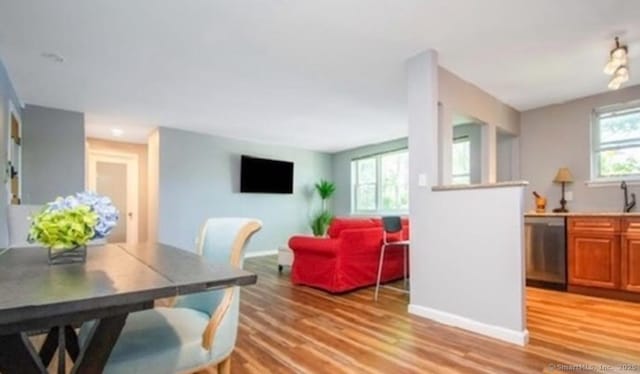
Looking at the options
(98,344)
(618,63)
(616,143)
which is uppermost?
(618,63)

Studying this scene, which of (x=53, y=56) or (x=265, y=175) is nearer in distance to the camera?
(x=53, y=56)

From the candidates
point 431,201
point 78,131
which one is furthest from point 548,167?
point 78,131

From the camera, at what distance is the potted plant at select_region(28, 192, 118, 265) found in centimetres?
124

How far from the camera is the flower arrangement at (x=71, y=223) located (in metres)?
1.24

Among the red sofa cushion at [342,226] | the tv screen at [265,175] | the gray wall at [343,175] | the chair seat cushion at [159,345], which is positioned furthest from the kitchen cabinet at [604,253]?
the tv screen at [265,175]

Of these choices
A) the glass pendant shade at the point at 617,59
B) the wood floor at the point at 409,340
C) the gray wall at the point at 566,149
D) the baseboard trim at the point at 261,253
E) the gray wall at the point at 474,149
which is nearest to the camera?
the wood floor at the point at 409,340

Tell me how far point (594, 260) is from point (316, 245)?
2.89 m

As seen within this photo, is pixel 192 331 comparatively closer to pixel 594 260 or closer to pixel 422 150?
pixel 422 150

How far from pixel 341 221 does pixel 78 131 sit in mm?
3834

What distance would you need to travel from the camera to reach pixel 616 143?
4.13m

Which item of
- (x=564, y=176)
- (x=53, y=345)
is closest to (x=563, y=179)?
(x=564, y=176)

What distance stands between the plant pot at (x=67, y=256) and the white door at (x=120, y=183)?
6.18m

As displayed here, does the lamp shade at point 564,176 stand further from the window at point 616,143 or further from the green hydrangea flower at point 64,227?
the green hydrangea flower at point 64,227

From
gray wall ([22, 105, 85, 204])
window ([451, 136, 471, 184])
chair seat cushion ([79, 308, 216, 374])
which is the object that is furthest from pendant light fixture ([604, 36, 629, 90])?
gray wall ([22, 105, 85, 204])
